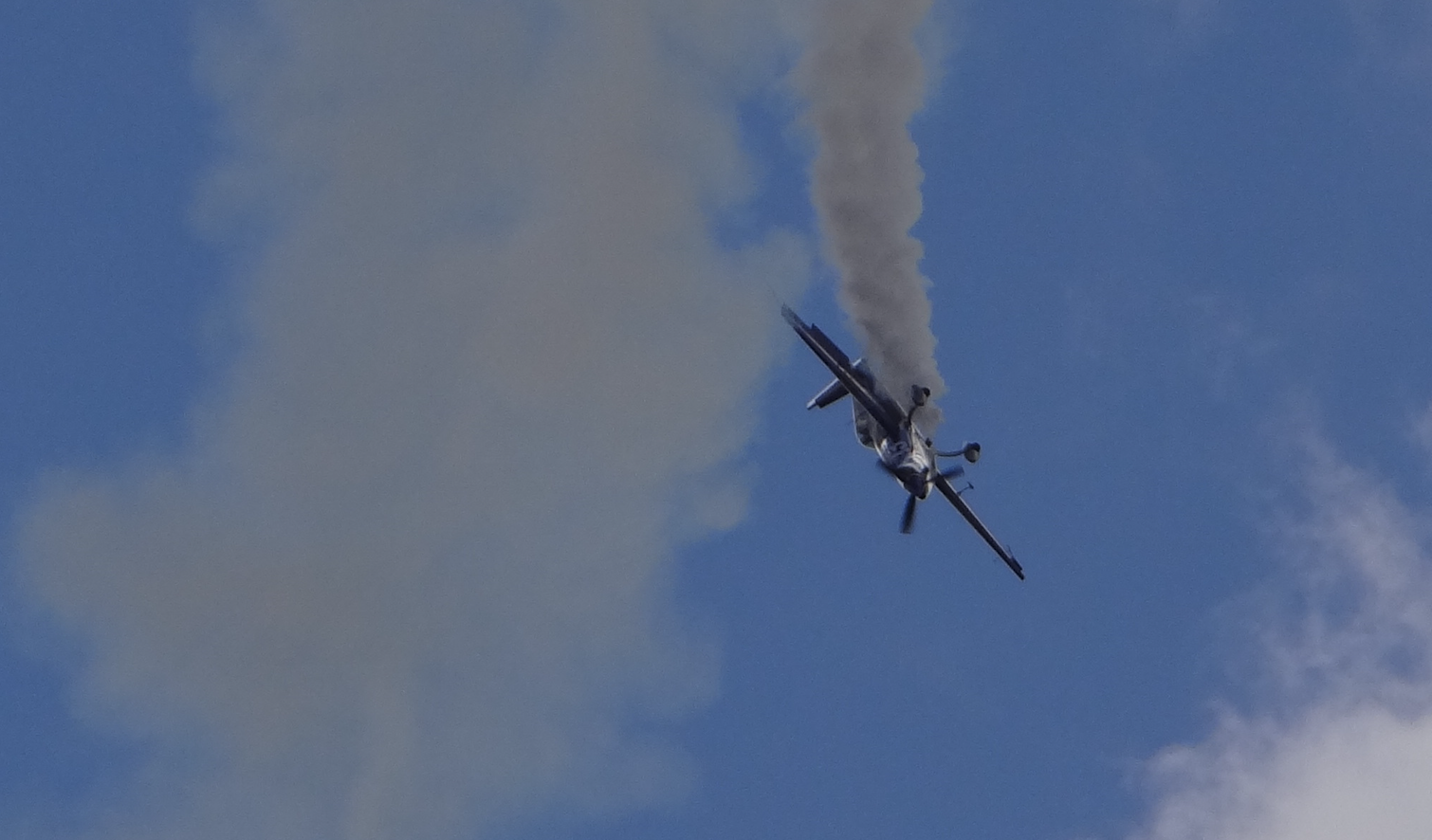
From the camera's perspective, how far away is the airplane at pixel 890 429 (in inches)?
3295

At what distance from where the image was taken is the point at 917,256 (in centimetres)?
8044

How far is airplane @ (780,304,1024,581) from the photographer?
8369 cm

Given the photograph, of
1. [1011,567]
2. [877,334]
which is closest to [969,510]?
[1011,567]

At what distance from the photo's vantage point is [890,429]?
281 ft

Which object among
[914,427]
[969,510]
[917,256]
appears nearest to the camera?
[917,256]

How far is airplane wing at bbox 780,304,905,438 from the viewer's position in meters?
83.1

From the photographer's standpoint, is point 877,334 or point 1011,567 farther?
point 1011,567

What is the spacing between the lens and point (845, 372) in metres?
84.2

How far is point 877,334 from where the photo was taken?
270 ft

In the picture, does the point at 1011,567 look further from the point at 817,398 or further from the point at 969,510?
the point at 817,398

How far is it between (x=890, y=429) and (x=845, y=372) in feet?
10.0

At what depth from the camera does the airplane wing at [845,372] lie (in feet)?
273

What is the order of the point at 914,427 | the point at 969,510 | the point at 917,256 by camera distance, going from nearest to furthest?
the point at 917,256 < the point at 914,427 < the point at 969,510

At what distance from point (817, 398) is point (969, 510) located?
7891mm
